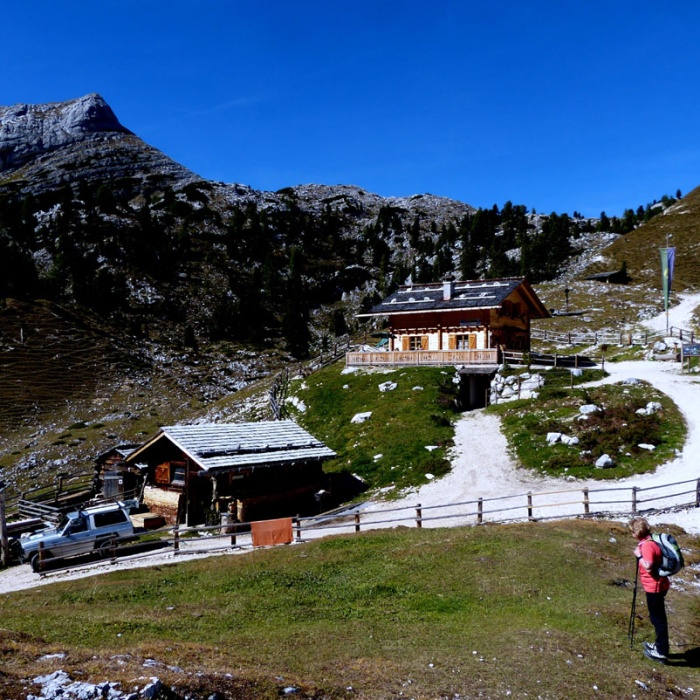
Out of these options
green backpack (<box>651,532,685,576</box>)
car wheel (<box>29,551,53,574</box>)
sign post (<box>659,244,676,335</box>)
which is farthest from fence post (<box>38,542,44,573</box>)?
sign post (<box>659,244,676,335</box>)

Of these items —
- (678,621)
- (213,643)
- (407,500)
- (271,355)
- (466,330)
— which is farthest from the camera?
(271,355)

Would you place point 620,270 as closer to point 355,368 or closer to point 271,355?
point 271,355

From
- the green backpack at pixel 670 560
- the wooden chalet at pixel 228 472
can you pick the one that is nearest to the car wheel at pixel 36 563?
the wooden chalet at pixel 228 472

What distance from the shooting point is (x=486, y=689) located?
8891mm

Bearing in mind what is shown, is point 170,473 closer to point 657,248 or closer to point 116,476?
point 116,476

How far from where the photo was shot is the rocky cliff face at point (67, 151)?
165m

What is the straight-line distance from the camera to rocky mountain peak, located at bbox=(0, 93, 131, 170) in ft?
591

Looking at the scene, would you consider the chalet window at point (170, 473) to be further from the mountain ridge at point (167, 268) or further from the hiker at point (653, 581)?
the hiker at point (653, 581)

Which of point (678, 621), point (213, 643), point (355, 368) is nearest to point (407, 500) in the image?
point (678, 621)

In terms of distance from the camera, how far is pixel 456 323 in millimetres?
49156

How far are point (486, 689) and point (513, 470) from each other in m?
20.6

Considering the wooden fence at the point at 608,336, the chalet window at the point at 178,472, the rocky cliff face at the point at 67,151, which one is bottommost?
the chalet window at the point at 178,472

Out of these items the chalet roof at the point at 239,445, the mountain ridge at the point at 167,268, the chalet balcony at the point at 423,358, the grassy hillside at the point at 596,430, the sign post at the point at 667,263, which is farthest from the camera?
the mountain ridge at the point at 167,268

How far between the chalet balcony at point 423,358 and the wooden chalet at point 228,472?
57.4ft
